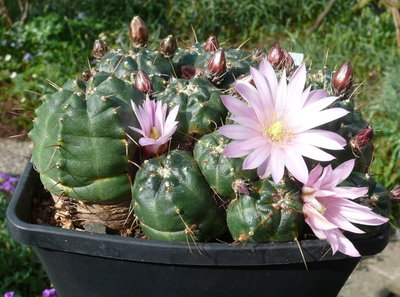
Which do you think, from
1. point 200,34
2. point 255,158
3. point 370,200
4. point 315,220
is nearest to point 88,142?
point 255,158

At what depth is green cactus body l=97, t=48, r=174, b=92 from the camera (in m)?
1.41

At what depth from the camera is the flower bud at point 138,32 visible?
1.54 m

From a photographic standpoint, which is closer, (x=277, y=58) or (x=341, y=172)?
Answer: (x=341, y=172)

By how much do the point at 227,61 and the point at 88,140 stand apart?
473 mm

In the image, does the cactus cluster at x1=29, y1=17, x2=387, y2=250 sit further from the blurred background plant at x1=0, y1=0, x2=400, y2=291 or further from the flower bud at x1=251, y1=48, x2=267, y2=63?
the blurred background plant at x1=0, y1=0, x2=400, y2=291

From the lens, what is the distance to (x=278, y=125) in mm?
1127

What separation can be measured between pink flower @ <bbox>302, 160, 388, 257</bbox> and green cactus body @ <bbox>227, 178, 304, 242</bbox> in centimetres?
3

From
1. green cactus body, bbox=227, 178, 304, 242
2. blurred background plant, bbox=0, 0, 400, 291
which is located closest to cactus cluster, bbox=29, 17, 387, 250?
green cactus body, bbox=227, 178, 304, 242

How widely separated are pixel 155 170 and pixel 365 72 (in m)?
3.19

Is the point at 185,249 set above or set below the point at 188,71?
below

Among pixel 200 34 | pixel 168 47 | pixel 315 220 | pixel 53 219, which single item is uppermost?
pixel 168 47

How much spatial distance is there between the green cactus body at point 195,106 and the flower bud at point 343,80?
0.80ft

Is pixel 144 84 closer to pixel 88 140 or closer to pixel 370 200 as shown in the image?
pixel 88 140

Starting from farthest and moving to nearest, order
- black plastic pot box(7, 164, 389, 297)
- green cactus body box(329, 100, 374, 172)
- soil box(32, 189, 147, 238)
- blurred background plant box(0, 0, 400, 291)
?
blurred background plant box(0, 0, 400, 291)
soil box(32, 189, 147, 238)
green cactus body box(329, 100, 374, 172)
black plastic pot box(7, 164, 389, 297)
